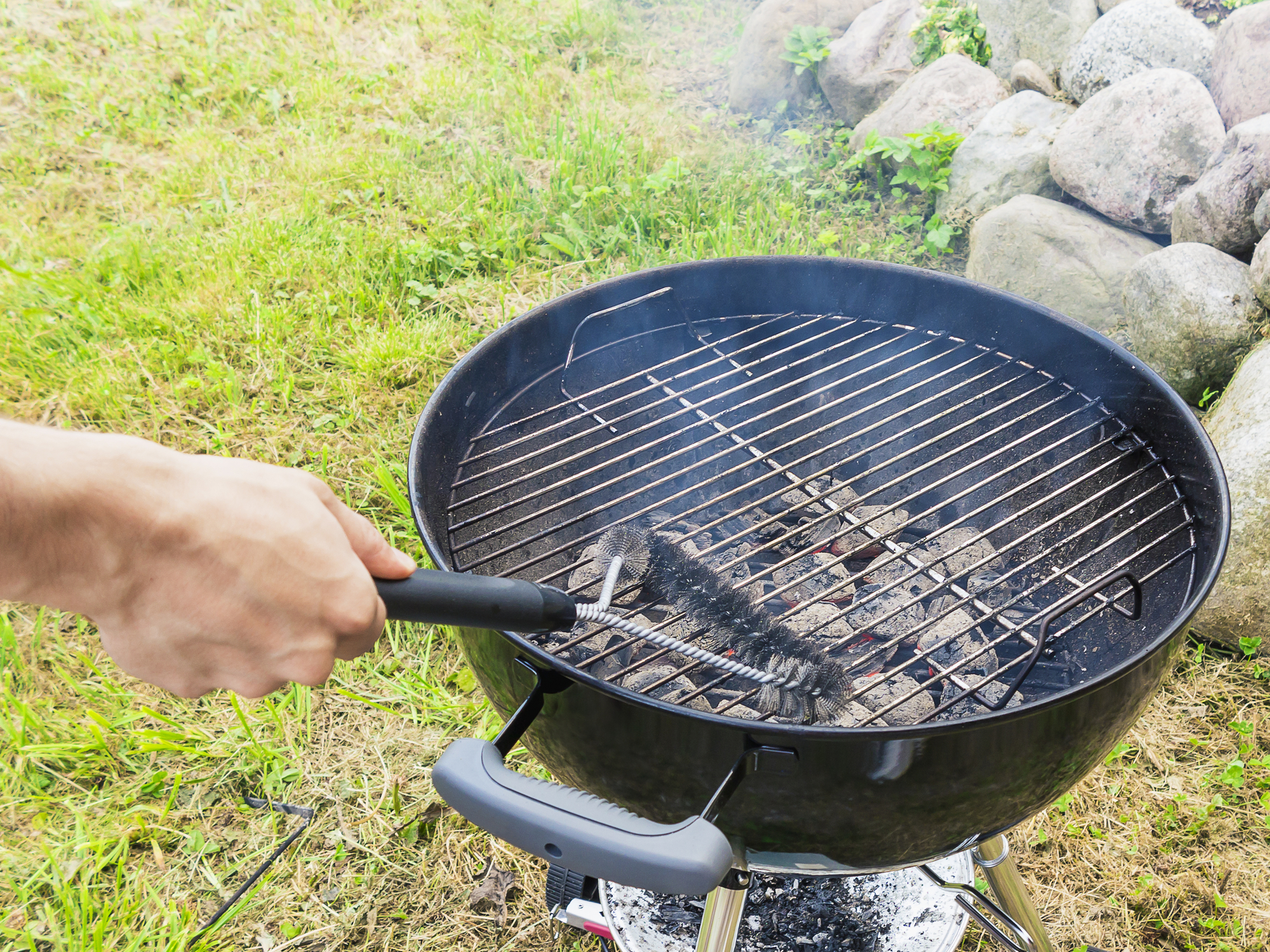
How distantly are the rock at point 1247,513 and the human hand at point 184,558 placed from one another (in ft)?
7.74

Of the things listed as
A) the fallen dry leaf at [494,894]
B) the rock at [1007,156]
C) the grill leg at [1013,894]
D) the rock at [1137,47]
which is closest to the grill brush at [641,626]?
the grill leg at [1013,894]

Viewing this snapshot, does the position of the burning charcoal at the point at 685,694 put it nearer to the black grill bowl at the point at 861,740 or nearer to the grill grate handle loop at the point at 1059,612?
the black grill bowl at the point at 861,740

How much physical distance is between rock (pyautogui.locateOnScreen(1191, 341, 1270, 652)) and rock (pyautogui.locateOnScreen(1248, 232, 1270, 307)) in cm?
17

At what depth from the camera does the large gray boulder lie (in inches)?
167

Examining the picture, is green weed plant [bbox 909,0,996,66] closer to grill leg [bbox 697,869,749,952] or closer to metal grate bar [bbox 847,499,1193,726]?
metal grate bar [bbox 847,499,1193,726]

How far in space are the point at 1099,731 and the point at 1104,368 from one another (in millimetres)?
810

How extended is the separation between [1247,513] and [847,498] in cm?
126

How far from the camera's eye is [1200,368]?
2623 mm

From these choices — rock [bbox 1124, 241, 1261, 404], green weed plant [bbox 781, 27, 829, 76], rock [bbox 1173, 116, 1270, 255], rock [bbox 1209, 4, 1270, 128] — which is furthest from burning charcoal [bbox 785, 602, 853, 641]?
green weed plant [bbox 781, 27, 829, 76]

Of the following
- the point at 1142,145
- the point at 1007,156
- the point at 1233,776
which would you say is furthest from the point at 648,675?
the point at 1007,156

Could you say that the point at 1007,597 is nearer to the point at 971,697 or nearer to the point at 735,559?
the point at 971,697

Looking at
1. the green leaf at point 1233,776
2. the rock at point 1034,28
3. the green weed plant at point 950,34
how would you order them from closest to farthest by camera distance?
the green leaf at point 1233,776, the rock at point 1034,28, the green weed plant at point 950,34

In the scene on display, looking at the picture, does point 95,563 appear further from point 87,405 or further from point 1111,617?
point 87,405

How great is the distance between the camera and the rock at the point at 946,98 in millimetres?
3787
